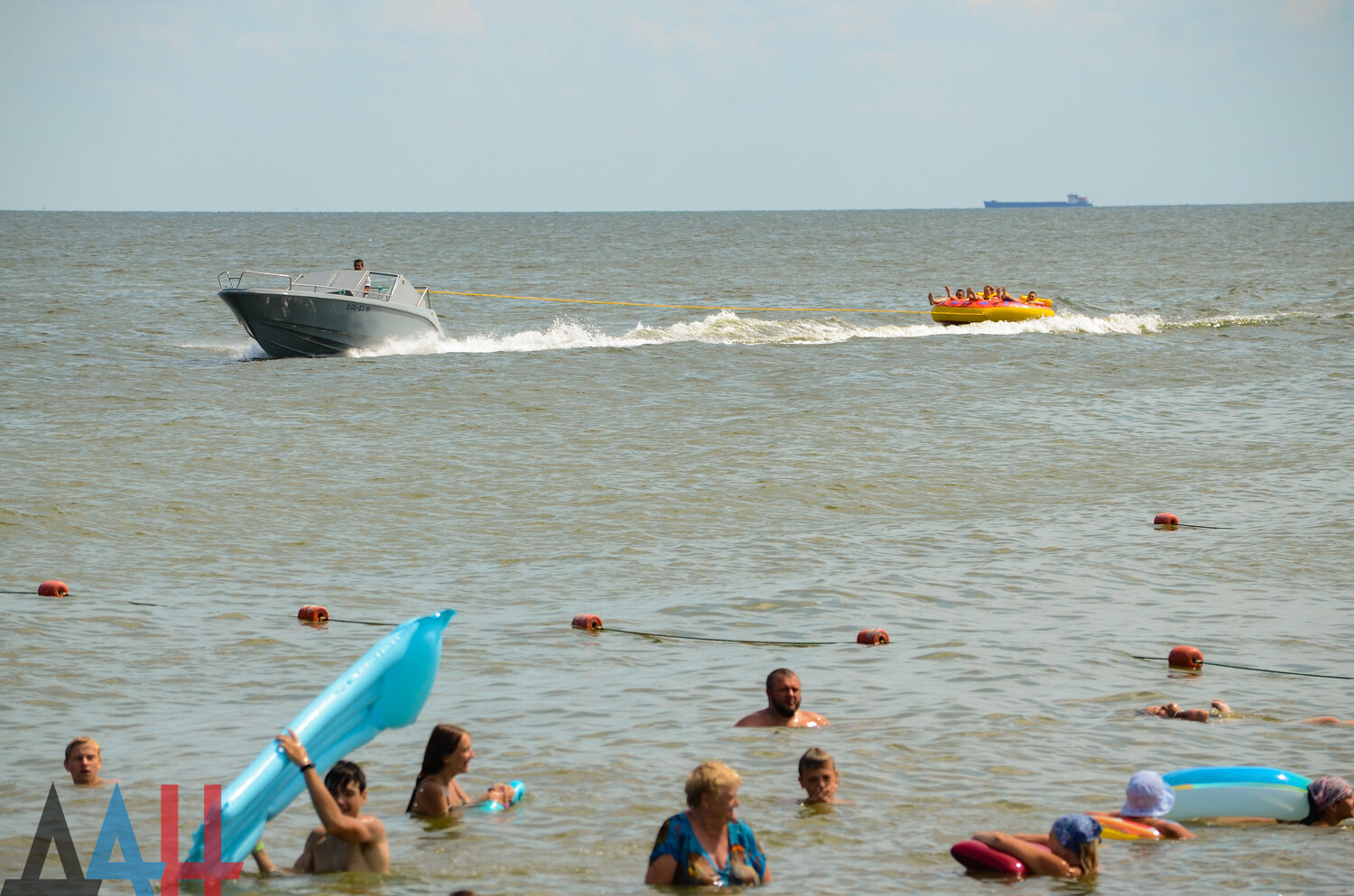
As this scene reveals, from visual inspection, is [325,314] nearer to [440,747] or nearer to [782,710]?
[782,710]

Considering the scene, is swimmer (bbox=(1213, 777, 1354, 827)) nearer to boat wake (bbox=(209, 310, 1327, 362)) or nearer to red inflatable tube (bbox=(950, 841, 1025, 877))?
red inflatable tube (bbox=(950, 841, 1025, 877))

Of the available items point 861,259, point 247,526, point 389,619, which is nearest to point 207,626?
point 389,619

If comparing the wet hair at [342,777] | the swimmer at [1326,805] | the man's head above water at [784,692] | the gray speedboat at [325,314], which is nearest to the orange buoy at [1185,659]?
the swimmer at [1326,805]

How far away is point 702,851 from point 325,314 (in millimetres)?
24239

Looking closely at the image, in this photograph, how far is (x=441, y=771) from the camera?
7.89m

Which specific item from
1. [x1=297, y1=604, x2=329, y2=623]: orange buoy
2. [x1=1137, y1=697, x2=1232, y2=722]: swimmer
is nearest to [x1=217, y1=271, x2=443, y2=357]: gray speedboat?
[x1=297, y1=604, x2=329, y2=623]: orange buoy

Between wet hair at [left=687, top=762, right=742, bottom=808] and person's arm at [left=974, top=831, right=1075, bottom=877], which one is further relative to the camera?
person's arm at [left=974, top=831, right=1075, bottom=877]

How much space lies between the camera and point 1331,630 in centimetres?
1159

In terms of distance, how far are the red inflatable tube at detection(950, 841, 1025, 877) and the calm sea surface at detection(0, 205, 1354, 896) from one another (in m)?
0.14

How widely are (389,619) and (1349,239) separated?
347ft

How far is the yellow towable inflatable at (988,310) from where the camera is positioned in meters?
37.0

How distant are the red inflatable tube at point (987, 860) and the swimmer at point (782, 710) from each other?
212cm

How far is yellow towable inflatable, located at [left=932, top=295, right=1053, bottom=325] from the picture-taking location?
37.0 metres

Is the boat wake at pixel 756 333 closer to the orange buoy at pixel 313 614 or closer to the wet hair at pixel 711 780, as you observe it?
the orange buoy at pixel 313 614
